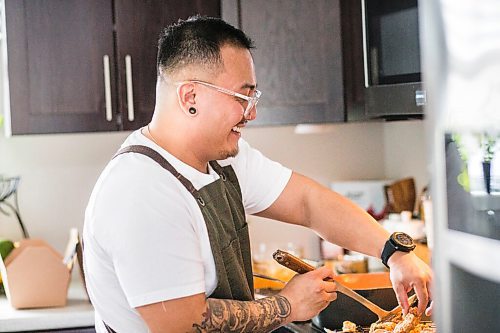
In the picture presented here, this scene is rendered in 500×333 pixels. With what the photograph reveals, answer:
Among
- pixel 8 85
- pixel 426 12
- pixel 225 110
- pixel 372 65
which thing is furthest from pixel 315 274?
pixel 8 85

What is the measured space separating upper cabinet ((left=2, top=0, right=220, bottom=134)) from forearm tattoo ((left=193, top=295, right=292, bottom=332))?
1360mm

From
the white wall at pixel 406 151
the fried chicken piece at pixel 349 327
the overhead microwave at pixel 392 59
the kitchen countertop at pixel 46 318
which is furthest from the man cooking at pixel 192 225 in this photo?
the white wall at pixel 406 151

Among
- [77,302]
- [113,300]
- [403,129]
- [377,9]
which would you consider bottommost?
[77,302]

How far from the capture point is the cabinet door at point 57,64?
3.15m

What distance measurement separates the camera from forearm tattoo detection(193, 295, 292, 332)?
1.85 metres

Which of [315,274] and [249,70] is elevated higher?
[249,70]

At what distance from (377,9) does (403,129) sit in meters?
1.05

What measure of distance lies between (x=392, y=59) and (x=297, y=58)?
589 millimetres

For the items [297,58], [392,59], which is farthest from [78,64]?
[392,59]

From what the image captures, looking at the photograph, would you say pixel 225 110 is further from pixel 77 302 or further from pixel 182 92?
pixel 77 302

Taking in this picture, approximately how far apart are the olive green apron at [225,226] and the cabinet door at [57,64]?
3.53ft

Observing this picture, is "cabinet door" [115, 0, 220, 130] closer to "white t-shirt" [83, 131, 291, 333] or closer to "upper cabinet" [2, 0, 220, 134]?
"upper cabinet" [2, 0, 220, 134]

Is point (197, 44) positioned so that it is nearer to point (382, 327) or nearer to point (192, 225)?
point (192, 225)

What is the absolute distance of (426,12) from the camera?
0.85 metres
